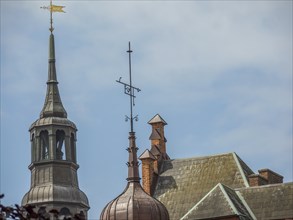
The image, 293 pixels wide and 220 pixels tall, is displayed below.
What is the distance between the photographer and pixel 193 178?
2953 inches

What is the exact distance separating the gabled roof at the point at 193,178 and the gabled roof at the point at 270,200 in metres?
2.93

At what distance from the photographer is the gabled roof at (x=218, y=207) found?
6334 cm

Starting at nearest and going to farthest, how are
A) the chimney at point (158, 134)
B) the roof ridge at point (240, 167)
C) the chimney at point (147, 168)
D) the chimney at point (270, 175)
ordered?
the roof ridge at point (240, 167), the chimney at point (270, 175), the chimney at point (147, 168), the chimney at point (158, 134)

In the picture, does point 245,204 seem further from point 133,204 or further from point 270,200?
point 133,204

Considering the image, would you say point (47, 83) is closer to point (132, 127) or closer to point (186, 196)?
point (186, 196)

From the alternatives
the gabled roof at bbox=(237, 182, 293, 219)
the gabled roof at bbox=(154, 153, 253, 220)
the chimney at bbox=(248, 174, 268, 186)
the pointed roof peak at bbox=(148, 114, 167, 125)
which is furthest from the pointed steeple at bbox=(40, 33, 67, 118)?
the gabled roof at bbox=(237, 182, 293, 219)

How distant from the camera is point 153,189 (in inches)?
2977

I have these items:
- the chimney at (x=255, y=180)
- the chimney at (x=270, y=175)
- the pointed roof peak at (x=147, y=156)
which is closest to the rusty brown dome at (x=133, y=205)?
the chimney at (x=255, y=180)

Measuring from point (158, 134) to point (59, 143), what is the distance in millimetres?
68163

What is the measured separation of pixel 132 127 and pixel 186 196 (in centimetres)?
1592

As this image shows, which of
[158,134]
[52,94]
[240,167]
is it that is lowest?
[240,167]

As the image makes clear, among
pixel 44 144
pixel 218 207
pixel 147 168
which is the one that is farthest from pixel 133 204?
pixel 44 144

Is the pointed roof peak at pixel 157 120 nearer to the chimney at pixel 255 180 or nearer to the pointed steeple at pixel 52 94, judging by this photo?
the chimney at pixel 255 180

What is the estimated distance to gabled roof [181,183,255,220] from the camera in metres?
63.3
